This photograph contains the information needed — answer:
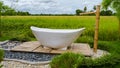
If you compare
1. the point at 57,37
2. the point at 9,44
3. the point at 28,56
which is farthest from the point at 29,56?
the point at 9,44

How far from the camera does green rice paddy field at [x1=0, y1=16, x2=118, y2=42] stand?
863 centimetres

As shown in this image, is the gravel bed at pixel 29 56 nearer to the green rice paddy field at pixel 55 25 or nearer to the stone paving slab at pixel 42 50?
the stone paving slab at pixel 42 50

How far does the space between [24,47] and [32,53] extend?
1.75ft

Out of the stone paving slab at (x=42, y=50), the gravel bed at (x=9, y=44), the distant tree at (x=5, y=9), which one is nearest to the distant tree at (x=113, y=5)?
the stone paving slab at (x=42, y=50)

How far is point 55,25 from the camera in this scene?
33.3 feet

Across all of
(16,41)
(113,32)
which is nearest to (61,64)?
(16,41)

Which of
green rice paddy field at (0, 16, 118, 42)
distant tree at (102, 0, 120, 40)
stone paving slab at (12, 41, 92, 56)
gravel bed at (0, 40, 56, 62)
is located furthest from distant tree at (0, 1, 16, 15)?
distant tree at (102, 0, 120, 40)

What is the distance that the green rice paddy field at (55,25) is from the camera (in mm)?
8633

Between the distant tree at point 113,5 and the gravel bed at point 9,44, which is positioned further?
the distant tree at point 113,5

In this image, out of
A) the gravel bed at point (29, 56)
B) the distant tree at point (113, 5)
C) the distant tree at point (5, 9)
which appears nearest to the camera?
the gravel bed at point (29, 56)

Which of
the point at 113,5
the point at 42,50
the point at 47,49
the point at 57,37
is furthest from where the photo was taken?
the point at 113,5

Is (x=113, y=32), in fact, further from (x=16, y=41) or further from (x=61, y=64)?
(x=61, y=64)

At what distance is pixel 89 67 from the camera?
4410 mm

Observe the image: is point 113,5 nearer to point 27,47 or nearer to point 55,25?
point 55,25
